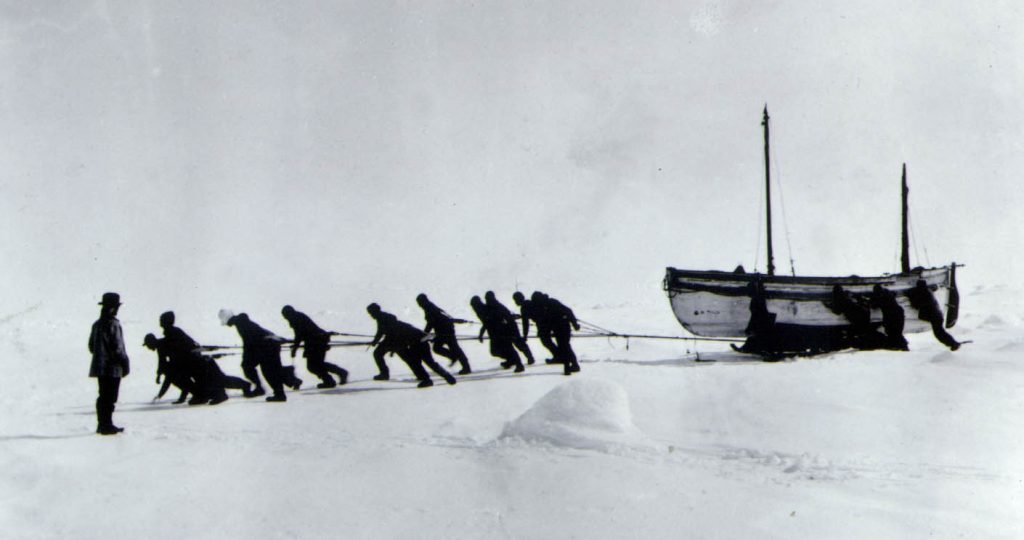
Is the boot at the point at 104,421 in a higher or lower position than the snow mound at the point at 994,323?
higher

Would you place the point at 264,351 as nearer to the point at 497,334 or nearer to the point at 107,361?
the point at 107,361

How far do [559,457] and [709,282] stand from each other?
1385 cm

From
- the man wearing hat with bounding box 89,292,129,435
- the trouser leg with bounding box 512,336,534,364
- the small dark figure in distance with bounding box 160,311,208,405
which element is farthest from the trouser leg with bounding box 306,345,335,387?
the man wearing hat with bounding box 89,292,129,435

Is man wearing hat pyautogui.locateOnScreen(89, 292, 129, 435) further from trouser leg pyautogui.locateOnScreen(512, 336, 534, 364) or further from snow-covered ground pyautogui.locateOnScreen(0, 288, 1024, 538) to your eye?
trouser leg pyautogui.locateOnScreen(512, 336, 534, 364)

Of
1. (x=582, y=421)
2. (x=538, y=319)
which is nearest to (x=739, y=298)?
(x=538, y=319)

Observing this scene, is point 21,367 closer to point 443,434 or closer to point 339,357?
point 339,357

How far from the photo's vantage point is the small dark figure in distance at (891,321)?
14292mm

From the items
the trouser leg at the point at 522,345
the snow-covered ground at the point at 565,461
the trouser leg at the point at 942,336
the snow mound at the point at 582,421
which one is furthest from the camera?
the trouser leg at the point at 522,345

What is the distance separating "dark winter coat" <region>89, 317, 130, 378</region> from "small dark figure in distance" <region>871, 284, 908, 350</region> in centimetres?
1207

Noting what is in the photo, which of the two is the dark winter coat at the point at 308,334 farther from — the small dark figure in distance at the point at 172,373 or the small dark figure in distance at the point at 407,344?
the small dark figure in distance at the point at 172,373

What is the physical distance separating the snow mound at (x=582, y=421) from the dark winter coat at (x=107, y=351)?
4.31m

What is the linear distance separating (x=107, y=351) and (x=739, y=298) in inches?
580

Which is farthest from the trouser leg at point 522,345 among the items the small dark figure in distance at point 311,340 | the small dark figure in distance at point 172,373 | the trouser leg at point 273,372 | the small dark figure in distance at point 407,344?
the small dark figure in distance at point 172,373

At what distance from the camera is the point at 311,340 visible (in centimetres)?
1245
